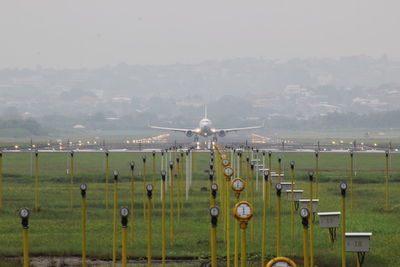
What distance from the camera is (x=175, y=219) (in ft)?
123

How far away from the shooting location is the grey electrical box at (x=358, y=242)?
23.5 m

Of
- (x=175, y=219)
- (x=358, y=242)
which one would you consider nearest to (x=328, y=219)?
(x=358, y=242)

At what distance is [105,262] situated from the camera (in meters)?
26.9

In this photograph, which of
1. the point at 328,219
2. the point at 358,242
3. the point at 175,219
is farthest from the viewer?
the point at 175,219

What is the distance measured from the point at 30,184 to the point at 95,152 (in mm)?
37986

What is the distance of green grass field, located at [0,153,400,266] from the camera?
28391 mm

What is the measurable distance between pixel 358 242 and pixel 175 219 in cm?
1469

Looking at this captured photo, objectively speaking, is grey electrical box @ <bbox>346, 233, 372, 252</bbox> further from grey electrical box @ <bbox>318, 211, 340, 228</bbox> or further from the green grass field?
grey electrical box @ <bbox>318, 211, 340, 228</bbox>

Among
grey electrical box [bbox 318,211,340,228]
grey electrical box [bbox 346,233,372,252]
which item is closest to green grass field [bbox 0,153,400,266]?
grey electrical box [bbox 318,211,340,228]

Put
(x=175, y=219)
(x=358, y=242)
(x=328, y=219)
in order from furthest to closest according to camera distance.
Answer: (x=175, y=219) < (x=328, y=219) < (x=358, y=242)

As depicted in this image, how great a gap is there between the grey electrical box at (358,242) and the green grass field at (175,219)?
2518 mm

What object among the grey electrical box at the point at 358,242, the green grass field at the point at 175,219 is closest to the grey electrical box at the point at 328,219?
the green grass field at the point at 175,219

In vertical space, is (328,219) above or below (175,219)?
above

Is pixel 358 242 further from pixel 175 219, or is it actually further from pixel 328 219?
pixel 175 219
